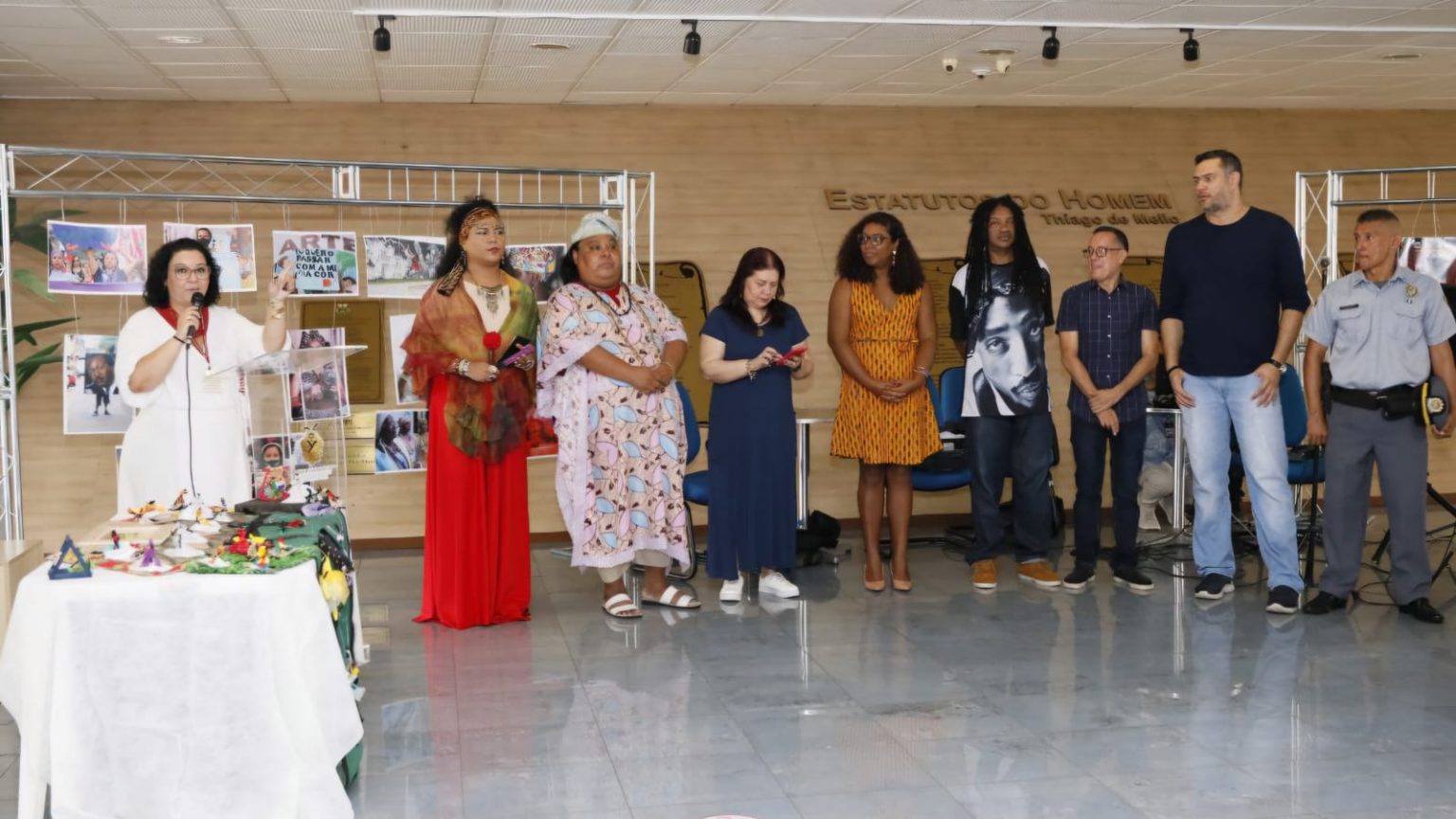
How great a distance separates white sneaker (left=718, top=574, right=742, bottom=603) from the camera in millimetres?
6234

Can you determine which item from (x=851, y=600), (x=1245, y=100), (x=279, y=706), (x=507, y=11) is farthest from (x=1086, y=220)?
(x=279, y=706)

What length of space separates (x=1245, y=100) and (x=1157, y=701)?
558 centimetres

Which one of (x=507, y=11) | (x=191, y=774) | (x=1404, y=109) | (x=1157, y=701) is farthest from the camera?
(x=1404, y=109)

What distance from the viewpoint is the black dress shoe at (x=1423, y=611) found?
18.6 ft

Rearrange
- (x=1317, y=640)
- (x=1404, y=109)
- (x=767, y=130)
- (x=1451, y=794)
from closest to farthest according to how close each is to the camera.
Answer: (x=1451, y=794) → (x=1317, y=640) → (x=767, y=130) → (x=1404, y=109)

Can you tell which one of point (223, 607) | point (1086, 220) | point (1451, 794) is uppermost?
point (1086, 220)

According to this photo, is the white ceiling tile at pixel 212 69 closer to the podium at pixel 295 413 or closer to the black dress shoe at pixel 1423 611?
the podium at pixel 295 413

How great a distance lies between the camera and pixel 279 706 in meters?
3.18

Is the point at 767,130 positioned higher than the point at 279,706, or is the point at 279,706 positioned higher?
the point at 767,130

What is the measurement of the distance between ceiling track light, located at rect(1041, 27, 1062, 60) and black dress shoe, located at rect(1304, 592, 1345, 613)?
9.21 ft

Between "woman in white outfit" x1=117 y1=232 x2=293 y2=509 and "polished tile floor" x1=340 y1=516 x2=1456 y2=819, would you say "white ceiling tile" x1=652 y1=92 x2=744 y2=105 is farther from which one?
"woman in white outfit" x1=117 y1=232 x2=293 y2=509

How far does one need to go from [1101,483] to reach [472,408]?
9.59ft

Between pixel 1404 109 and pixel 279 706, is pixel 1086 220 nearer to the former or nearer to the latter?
pixel 1404 109

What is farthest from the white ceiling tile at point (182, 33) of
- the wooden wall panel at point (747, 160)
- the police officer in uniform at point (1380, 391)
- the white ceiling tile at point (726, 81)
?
the police officer in uniform at point (1380, 391)
